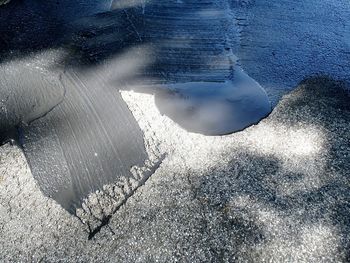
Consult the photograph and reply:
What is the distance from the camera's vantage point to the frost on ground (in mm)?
2092

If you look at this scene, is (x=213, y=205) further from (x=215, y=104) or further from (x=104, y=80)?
(x=104, y=80)

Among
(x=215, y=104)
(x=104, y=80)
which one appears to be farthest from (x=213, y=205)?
(x=104, y=80)

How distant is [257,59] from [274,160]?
133 centimetres

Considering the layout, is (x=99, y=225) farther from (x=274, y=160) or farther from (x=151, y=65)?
(x=151, y=65)

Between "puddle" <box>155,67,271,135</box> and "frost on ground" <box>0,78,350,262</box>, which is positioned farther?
"puddle" <box>155,67,271,135</box>

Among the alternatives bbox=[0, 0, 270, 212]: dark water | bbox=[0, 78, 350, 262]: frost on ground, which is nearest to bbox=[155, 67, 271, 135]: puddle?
bbox=[0, 0, 270, 212]: dark water

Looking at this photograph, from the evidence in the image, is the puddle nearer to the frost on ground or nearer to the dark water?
the dark water

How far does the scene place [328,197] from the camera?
2.35 metres

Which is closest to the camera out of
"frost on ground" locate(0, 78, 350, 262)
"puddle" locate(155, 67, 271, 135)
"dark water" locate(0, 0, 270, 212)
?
"frost on ground" locate(0, 78, 350, 262)

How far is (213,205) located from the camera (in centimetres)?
230

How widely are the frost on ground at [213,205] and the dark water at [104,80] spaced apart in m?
0.15

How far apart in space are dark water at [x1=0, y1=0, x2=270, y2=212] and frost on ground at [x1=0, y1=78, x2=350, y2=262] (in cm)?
15

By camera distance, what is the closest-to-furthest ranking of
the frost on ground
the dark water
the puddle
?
the frost on ground < the dark water < the puddle

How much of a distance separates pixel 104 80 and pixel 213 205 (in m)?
1.62
